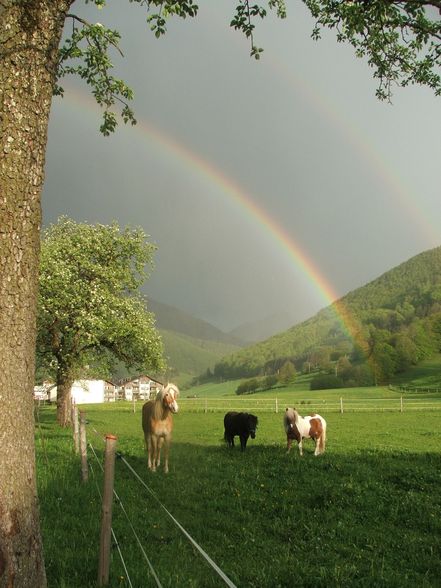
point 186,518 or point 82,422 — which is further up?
point 82,422

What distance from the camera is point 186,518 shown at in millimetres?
10078

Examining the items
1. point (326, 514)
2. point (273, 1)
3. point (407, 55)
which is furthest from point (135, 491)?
point (407, 55)

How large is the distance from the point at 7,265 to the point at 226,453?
54.0 ft

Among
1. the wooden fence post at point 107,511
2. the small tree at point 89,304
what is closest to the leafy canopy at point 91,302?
the small tree at point 89,304

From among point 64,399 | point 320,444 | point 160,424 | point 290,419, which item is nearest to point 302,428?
point 290,419

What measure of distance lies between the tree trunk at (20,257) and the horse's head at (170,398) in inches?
413

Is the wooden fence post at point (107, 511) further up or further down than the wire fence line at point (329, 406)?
further up

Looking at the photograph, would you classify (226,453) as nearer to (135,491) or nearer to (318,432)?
(318,432)

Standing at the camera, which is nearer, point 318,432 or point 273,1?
point 273,1

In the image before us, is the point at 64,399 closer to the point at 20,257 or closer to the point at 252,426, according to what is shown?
the point at 252,426

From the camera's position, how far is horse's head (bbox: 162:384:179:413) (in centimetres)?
1530

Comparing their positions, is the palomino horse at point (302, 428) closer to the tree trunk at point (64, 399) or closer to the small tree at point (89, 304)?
the small tree at point (89, 304)

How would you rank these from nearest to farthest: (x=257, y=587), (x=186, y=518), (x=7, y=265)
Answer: (x=7, y=265)
(x=257, y=587)
(x=186, y=518)

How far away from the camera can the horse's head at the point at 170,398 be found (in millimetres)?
15297
